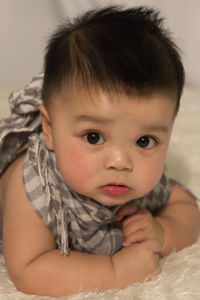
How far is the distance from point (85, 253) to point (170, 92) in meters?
0.37

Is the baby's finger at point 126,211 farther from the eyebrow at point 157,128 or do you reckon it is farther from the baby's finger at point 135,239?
the eyebrow at point 157,128

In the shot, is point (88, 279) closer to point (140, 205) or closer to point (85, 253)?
point (85, 253)

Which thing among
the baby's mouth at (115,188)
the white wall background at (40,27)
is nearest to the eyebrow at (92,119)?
the baby's mouth at (115,188)

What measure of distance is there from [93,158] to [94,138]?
3cm

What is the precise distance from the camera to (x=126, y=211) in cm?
106

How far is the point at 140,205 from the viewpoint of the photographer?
1129mm

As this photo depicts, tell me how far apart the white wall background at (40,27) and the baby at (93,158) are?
90 cm

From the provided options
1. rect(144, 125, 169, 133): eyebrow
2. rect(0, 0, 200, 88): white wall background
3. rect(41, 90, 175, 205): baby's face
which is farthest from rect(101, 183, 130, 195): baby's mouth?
rect(0, 0, 200, 88): white wall background

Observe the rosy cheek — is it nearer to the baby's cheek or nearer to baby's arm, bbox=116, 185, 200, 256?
the baby's cheek

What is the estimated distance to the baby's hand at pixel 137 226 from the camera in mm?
1014

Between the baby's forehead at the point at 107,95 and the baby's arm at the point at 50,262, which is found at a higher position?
the baby's forehead at the point at 107,95

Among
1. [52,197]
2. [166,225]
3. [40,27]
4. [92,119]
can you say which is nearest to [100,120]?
[92,119]

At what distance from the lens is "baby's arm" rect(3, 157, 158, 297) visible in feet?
2.98

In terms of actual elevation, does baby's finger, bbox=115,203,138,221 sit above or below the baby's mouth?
below
